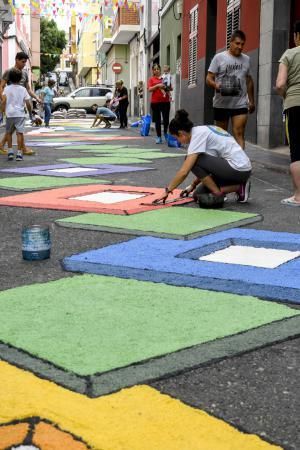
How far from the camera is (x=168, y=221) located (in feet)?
18.3

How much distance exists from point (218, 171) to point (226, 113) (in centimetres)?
289

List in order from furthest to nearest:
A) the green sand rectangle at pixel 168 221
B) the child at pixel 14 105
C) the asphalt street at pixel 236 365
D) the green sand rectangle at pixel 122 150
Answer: the green sand rectangle at pixel 122 150 → the child at pixel 14 105 → the green sand rectangle at pixel 168 221 → the asphalt street at pixel 236 365

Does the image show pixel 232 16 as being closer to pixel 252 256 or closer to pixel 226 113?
pixel 226 113

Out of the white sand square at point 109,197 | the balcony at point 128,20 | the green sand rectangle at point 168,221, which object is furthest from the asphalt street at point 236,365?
the balcony at point 128,20

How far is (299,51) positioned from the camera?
253 inches

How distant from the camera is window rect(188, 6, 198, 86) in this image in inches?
835

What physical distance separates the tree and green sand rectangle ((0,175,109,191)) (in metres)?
80.8

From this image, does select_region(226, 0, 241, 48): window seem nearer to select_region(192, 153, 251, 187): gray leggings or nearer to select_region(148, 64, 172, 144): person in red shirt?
select_region(148, 64, 172, 144): person in red shirt

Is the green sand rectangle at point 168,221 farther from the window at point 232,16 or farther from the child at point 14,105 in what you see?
the window at point 232,16

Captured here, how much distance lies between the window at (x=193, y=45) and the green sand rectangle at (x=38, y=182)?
13267mm

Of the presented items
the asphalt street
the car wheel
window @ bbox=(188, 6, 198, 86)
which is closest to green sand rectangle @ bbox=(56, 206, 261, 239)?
the asphalt street

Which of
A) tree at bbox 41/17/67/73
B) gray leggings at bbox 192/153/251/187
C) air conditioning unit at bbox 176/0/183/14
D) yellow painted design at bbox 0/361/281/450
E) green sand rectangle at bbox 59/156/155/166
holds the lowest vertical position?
green sand rectangle at bbox 59/156/155/166

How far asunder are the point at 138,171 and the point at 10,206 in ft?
11.0

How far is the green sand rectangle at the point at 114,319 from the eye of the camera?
269 centimetres
